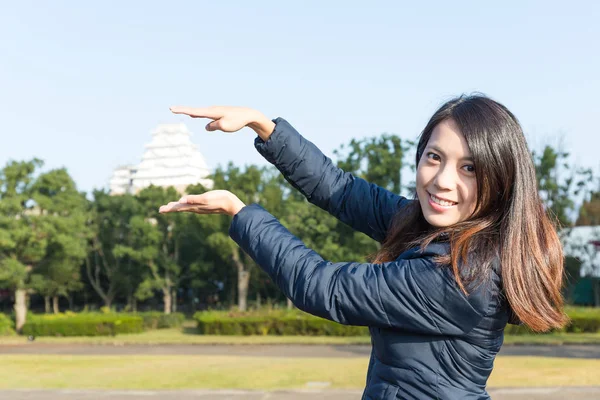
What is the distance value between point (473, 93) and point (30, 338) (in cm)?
2144

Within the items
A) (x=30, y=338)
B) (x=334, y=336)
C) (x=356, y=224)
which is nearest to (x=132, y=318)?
(x=30, y=338)

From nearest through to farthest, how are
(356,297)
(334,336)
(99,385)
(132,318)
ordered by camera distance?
(356,297), (99,385), (334,336), (132,318)

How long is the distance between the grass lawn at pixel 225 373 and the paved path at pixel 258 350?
230cm

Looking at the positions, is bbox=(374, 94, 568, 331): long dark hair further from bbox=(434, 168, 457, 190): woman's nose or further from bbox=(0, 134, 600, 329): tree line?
bbox=(0, 134, 600, 329): tree line

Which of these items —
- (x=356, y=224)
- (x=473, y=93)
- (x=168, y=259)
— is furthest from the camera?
(x=168, y=259)

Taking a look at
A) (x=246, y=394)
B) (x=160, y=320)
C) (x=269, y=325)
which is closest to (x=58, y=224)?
(x=160, y=320)

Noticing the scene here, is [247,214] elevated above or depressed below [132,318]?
above

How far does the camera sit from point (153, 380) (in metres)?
9.19

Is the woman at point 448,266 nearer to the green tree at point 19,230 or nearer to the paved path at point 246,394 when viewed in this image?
the paved path at point 246,394

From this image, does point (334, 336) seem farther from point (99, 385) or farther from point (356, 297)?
point (356, 297)

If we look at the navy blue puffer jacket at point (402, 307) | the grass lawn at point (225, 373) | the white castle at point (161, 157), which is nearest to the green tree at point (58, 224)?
the white castle at point (161, 157)

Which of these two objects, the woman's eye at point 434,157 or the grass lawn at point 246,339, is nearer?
the woman's eye at point 434,157

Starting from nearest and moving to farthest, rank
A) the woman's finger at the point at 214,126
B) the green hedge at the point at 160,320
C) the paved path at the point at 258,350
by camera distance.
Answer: the woman's finger at the point at 214,126 → the paved path at the point at 258,350 → the green hedge at the point at 160,320

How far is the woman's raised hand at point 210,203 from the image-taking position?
139 centimetres
